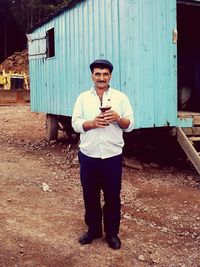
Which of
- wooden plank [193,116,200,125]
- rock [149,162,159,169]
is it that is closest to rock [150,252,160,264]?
wooden plank [193,116,200,125]

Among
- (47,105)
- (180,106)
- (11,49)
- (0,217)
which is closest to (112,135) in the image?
(0,217)

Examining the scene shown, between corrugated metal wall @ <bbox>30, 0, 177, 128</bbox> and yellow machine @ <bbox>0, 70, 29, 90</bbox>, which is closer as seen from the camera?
corrugated metal wall @ <bbox>30, 0, 177, 128</bbox>

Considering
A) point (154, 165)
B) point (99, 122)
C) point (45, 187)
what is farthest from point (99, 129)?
point (154, 165)

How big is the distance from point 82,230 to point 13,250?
3.02 feet

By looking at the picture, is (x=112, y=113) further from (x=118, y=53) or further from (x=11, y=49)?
(x=11, y=49)

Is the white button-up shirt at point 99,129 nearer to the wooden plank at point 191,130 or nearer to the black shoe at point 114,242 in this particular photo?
the black shoe at point 114,242

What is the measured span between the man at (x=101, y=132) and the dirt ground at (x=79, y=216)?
593 mm

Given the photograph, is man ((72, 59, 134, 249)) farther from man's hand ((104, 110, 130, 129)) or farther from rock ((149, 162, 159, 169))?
rock ((149, 162, 159, 169))

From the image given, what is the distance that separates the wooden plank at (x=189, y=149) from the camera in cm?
620

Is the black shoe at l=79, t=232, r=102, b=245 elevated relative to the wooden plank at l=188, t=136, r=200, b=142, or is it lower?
lower

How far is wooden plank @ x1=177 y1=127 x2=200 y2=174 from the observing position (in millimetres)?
6202

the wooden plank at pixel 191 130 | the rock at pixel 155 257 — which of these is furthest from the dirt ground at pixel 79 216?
the wooden plank at pixel 191 130

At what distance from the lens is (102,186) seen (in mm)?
3920

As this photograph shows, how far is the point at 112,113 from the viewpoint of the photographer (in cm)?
343
